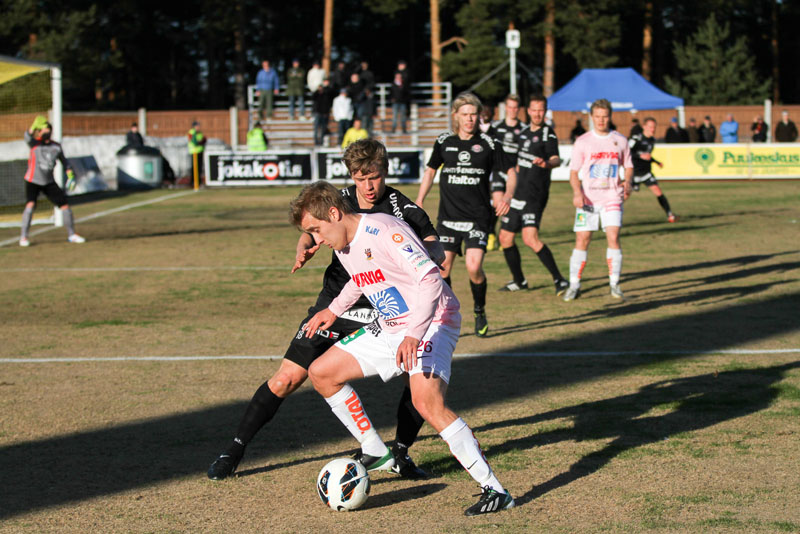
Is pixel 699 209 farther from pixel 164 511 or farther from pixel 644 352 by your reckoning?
pixel 164 511

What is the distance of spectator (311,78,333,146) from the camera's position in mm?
33875

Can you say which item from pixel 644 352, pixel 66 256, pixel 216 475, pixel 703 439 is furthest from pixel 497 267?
pixel 216 475

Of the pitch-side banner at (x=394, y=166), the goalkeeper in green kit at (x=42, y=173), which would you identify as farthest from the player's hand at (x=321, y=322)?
the pitch-side banner at (x=394, y=166)

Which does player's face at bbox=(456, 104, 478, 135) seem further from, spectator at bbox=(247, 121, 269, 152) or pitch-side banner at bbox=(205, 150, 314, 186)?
spectator at bbox=(247, 121, 269, 152)

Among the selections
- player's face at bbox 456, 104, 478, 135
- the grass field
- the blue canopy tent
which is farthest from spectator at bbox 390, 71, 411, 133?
player's face at bbox 456, 104, 478, 135

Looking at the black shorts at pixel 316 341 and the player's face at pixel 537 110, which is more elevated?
the player's face at pixel 537 110

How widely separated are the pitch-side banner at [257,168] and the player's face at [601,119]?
2036cm

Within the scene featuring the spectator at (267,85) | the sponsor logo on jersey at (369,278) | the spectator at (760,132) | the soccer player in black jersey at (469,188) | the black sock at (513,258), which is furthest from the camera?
the spectator at (760,132)

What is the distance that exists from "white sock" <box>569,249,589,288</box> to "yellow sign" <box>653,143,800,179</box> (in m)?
20.6

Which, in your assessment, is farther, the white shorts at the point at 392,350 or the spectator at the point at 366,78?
the spectator at the point at 366,78

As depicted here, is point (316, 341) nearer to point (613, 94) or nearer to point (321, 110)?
point (321, 110)

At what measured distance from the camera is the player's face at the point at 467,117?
8609 mm

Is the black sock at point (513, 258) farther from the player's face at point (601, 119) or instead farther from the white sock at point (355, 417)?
the white sock at point (355, 417)

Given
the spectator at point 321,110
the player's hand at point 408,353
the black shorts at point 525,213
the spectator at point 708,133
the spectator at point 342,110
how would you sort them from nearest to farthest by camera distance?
the player's hand at point 408,353 → the black shorts at point 525,213 → the spectator at point 342,110 → the spectator at point 321,110 → the spectator at point 708,133
